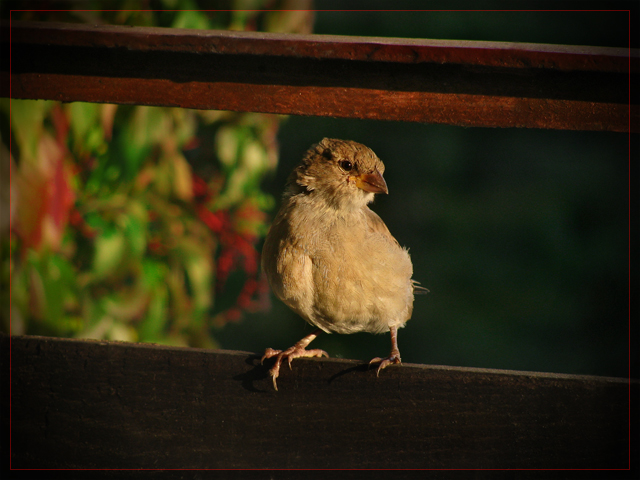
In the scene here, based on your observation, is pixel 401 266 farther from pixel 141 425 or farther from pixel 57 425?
pixel 57 425

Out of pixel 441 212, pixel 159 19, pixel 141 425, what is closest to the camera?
pixel 141 425

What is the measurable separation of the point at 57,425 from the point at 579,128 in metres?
1.54

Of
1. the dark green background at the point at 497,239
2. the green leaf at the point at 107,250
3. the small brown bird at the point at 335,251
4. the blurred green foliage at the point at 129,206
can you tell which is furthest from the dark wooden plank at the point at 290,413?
the dark green background at the point at 497,239

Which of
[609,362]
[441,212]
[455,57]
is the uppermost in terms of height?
[455,57]

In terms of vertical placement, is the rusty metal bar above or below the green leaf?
above

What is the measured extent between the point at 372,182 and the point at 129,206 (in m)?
1.10

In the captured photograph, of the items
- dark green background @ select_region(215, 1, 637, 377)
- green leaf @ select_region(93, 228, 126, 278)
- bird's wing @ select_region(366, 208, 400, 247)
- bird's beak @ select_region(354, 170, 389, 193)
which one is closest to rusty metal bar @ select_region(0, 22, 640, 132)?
bird's beak @ select_region(354, 170, 389, 193)

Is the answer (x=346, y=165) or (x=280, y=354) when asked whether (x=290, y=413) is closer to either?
(x=280, y=354)

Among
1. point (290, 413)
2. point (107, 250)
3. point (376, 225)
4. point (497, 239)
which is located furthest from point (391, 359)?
point (497, 239)

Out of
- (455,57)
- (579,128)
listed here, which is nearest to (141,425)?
(455,57)

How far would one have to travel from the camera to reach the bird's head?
218 cm

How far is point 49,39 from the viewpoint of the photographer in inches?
61.1

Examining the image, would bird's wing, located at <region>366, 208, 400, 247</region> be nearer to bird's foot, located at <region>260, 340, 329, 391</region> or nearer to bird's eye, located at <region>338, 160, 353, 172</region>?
bird's eye, located at <region>338, 160, 353, 172</region>

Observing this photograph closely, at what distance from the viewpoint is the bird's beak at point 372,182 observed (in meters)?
2.12
